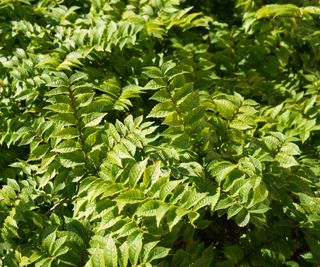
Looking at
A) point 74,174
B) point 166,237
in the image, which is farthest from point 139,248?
point 74,174

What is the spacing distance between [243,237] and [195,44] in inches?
63.7

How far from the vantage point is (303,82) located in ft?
11.8

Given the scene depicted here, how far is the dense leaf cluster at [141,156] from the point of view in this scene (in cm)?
211

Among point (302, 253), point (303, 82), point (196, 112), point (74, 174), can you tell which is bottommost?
Answer: point (302, 253)

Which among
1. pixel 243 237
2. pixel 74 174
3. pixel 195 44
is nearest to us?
pixel 74 174

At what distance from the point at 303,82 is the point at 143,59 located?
1.26 m

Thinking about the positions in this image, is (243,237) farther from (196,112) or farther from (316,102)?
(316,102)

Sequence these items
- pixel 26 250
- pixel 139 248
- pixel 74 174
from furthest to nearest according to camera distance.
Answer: pixel 74 174
pixel 26 250
pixel 139 248

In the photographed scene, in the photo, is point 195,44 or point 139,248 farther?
point 195,44

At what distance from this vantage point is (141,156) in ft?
7.95

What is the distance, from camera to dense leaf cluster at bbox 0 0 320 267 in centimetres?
211

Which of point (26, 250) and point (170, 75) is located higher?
point (170, 75)

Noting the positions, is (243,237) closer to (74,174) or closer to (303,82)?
(74,174)

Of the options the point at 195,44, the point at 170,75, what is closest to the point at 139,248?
the point at 170,75
